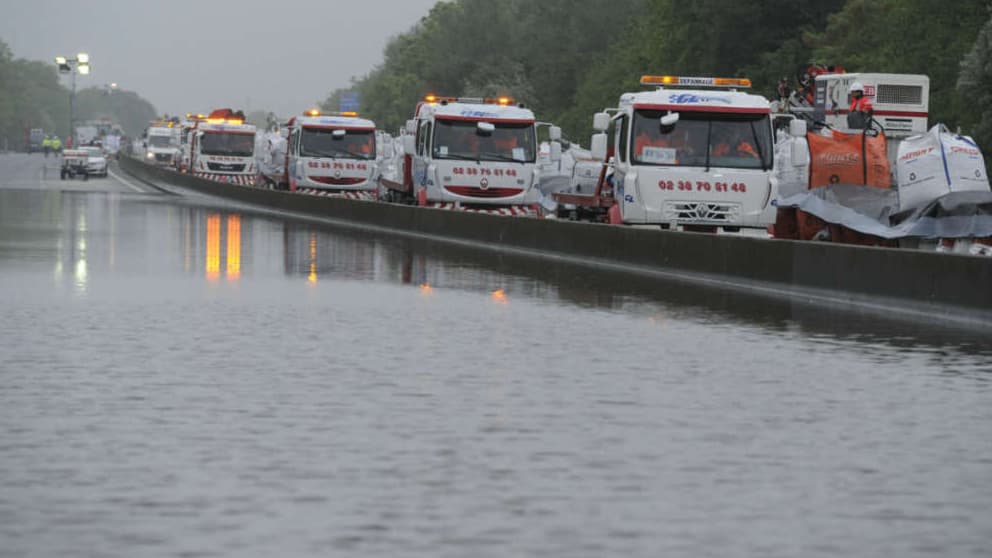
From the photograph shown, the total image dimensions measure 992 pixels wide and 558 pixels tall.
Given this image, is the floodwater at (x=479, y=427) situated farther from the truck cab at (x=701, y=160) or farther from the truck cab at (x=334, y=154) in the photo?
the truck cab at (x=334, y=154)

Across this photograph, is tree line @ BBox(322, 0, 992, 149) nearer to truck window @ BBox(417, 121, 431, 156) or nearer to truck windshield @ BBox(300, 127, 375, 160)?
truck window @ BBox(417, 121, 431, 156)

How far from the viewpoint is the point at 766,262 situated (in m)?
25.8

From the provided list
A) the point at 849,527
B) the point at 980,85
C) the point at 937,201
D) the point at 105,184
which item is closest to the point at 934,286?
the point at 937,201

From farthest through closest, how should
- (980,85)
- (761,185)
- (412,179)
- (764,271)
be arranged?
1. (980,85)
2. (412,179)
3. (761,185)
4. (764,271)

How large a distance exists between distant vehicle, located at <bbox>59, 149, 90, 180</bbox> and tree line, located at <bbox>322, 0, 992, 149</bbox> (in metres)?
30.2

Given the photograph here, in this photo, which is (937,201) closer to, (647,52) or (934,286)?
(934,286)

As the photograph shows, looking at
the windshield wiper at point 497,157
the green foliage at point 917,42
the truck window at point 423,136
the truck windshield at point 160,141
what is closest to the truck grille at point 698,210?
the windshield wiper at point 497,157

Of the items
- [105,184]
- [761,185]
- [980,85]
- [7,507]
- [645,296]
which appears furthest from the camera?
[105,184]

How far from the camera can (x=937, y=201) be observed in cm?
2802

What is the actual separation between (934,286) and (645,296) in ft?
12.0

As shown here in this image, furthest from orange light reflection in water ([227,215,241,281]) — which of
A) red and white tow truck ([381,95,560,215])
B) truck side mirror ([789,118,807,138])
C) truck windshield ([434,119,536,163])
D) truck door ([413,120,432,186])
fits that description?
truck side mirror ([789,118,807,138])

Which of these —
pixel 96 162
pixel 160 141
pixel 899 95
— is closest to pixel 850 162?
pixel 899 95

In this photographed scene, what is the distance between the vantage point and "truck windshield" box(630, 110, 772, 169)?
31.8m

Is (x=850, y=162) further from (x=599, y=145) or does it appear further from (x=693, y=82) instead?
(x=599, y=145)
